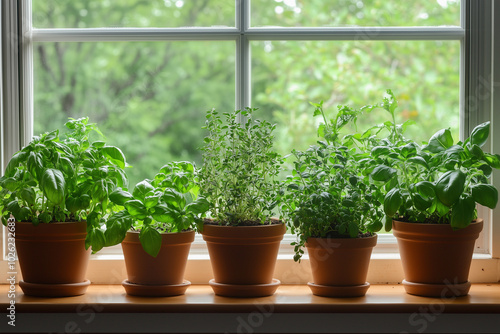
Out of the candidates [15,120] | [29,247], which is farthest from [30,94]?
[29,247]

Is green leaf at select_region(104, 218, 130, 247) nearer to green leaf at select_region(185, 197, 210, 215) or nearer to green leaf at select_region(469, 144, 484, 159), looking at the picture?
green leaf at select_region(185, 197, 210, 215)

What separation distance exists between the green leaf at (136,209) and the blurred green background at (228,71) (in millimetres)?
384

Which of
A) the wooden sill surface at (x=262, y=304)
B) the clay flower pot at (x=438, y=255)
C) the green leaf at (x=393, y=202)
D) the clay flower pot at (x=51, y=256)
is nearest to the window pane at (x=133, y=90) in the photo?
the clay flower pot at (x=51, y=256)

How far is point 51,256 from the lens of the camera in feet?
4.99

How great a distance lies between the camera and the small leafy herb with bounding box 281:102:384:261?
1.50 m

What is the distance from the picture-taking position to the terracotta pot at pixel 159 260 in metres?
1.53

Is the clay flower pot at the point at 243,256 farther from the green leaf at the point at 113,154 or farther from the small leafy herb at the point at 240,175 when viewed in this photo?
the green leaf at the point at 113,154

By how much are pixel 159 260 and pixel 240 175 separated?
0.36m

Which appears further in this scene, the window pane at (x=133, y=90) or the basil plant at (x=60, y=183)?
the window pane at (x=133, y=90)

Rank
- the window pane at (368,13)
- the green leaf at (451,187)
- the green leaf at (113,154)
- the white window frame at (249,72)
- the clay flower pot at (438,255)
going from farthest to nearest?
the window pane at (368,13) → the white window frame at (249,72) → the green leaf at (113,154) → the clay flower pot at (438,255) → the green leaf at (451,187)

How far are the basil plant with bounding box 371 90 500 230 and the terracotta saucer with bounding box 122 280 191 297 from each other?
0.68m

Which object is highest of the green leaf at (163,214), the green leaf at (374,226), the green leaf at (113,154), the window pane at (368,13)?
the window pane at (368,13)

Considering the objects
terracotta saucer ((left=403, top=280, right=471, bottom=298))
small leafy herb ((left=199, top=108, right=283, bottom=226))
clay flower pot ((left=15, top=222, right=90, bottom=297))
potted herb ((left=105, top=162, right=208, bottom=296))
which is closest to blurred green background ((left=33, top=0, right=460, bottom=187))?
small leafy herb ((left=199, top=108, right=283, bottom=226))

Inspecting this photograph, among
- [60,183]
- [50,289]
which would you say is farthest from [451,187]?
[50,289]
